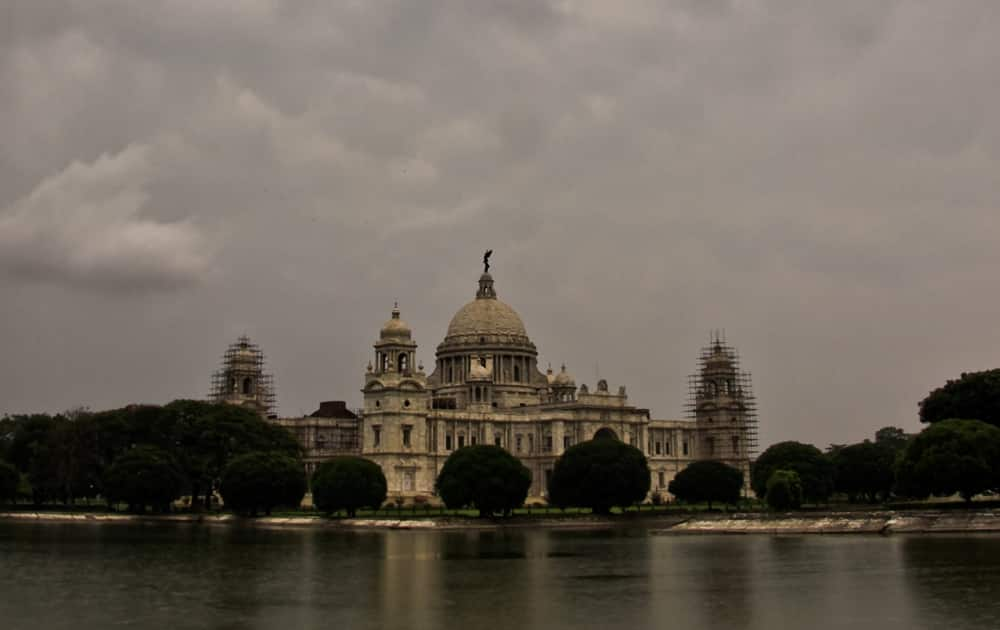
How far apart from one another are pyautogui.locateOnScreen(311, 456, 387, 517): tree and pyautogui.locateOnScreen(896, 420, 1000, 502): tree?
36.2 metres

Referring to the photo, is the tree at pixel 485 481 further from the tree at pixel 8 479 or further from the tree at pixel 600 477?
the tree at pixel 8 479

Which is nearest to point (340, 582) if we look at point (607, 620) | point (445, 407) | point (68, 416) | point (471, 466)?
point (607, 620)

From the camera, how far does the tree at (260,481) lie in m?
88.9

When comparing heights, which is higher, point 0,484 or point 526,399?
point 526,399

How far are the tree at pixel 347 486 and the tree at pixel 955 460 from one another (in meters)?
36.2

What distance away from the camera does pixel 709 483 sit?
104 m

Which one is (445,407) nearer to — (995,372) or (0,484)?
(0,484)

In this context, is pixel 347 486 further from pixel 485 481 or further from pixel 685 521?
pixel 685 521

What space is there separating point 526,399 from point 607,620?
335 feet

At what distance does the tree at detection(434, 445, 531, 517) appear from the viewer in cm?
8581

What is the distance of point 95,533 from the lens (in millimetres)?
73500

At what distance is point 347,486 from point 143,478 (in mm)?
15345

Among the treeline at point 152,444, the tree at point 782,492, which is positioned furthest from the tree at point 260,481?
the tree at point 782,492

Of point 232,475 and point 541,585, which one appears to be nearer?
point 541,585
